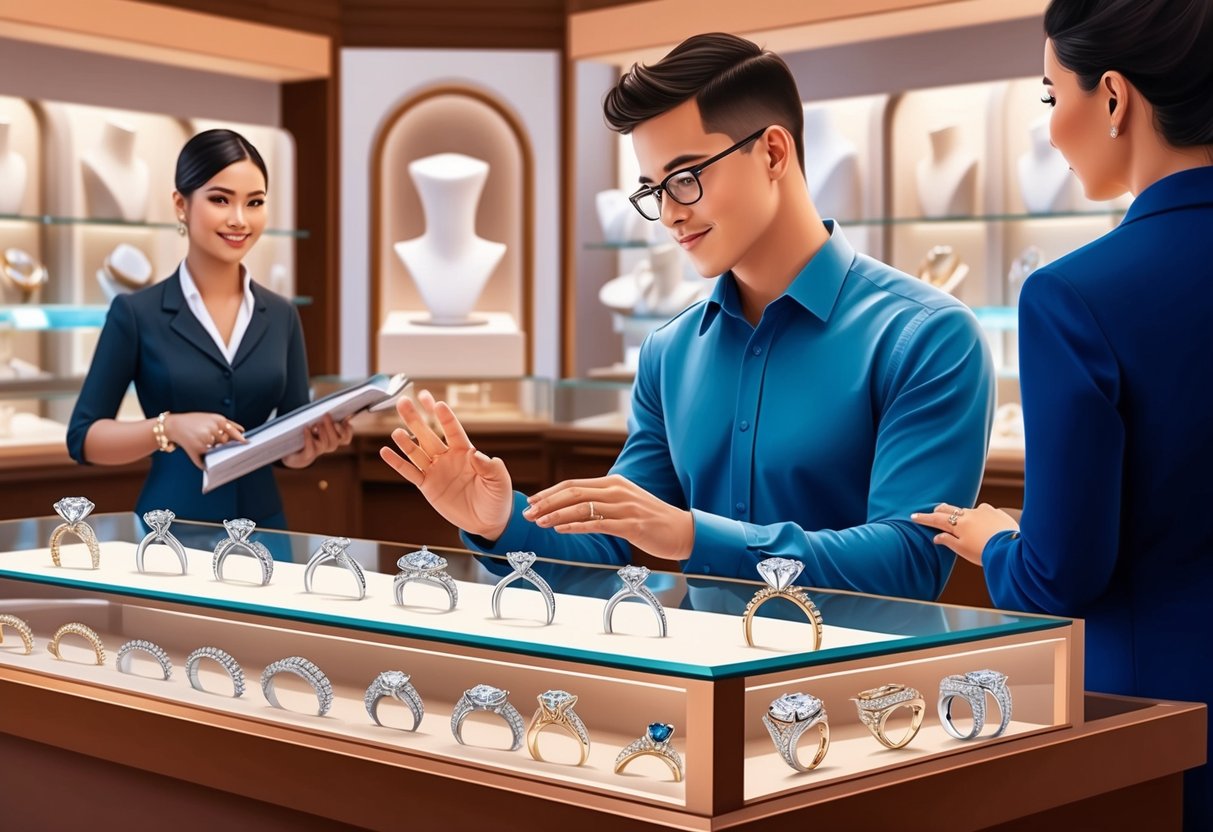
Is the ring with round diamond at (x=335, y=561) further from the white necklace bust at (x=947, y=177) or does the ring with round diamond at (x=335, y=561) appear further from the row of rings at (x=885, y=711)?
the white necklace bust at (x=947, y=177)

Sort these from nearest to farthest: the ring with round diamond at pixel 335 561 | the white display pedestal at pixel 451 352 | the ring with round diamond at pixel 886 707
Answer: the ring with round diamond at pixel 886 707 → the ring with round diamond at pixel 335 561 → the white display pedestal at pixel 451 352

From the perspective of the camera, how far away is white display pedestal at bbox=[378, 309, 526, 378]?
553cm

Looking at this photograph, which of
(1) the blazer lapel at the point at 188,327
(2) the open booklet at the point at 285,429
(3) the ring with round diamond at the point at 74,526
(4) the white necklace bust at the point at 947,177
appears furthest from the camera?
(4) the white necklace bust at the point at 947,177

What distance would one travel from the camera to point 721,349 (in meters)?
2.00

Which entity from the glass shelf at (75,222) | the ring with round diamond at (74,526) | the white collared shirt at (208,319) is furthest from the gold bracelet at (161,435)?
the glass shelf at (75,222)

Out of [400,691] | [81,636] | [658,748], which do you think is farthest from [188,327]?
[658,748]

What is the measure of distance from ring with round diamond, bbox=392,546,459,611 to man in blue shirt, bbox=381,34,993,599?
18 cm

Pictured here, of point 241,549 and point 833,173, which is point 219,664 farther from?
point 833,173

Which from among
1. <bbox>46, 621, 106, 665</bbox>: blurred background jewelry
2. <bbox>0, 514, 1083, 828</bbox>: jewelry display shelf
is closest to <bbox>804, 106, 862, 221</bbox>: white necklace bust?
<bbox>0, 514, 1083, 828</bbox>: jewelry display shelf

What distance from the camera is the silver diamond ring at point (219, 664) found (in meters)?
1.44

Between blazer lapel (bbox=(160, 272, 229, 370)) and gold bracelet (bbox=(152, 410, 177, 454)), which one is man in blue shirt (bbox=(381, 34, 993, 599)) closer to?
gold bracelet (bbox=(152, 410, 177, 454))

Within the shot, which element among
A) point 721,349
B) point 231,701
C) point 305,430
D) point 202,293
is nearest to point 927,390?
point 721,349

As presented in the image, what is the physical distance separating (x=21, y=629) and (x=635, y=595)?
0.77m

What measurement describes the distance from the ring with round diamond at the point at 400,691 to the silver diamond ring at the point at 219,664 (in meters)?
0.19
